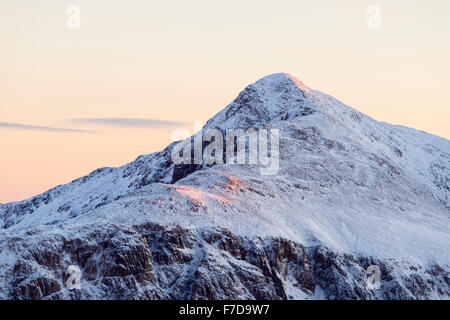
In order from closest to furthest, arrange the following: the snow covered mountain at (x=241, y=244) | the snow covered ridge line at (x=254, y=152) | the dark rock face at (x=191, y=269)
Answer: the dark rock face at (x=191, y=269)
the snow covered mountain at (x=241, y=244)
the snow covered ridge line at (x=254, y=152)

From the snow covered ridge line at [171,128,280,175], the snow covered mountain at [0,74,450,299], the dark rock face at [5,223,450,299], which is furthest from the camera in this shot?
the snow covered ridge line at [171,128,280,175]

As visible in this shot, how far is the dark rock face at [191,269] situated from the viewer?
426ft

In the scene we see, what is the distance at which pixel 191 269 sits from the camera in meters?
139

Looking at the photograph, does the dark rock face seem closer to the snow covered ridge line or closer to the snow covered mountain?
the snow covered mountain

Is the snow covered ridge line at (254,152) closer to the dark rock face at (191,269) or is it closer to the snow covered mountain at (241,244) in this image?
the snow covered mountain at (241,244)

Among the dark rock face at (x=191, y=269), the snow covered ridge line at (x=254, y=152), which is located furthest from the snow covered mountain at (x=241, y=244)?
the snow covered ridge line at (x=254, y=152)

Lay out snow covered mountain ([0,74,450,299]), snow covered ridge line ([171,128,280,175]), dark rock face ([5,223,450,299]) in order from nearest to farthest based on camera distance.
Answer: dark rock face ([5,223,450,299]) < snow covered mountain ([0,74,450,299]) < snow covered ridge line ([171,128,280,175])

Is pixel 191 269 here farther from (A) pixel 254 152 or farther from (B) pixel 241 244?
(A) pixel 254 152

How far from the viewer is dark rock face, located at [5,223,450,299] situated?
130 meters

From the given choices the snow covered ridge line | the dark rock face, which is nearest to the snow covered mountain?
the dark rock face

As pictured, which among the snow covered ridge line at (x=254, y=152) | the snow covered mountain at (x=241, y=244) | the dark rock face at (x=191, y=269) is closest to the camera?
the dark rock face at (x=191, y=269)

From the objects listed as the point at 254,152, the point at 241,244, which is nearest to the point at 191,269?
the point at 241,244
